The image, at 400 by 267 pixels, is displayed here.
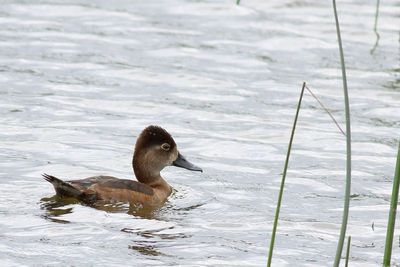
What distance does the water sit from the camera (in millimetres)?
8969

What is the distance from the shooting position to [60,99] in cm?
1395

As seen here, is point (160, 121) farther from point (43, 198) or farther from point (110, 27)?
point (110, 27)

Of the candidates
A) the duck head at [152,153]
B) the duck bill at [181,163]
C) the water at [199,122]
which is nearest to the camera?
the water at [199,122]

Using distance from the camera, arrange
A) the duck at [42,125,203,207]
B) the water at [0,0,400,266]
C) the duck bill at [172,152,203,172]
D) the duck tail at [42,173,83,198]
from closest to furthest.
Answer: the water at [0,0,400,266], the duck tail at [42,173,83,198], the duck at [42,125,203,207], the duck bill at [172,152,203,172]

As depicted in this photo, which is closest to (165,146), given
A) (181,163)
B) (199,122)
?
(181,163)

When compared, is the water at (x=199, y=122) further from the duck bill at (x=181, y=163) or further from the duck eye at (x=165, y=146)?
→ the duck eye at (x=165, y=146)

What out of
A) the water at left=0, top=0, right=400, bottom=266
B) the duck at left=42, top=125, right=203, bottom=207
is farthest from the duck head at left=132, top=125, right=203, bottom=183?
the water at left=0, top=0, right=400, bottom=266

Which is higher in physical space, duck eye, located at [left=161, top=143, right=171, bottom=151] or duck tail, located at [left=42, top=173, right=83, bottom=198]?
duck eye, located at [left=161, top=143, right=171, bottom=151]

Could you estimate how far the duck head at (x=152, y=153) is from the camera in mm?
10594

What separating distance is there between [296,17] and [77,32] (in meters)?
3.64

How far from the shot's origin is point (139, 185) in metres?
10.3

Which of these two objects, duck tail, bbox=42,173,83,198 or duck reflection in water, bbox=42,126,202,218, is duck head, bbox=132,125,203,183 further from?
duck tail, bbox=42,173,83,198

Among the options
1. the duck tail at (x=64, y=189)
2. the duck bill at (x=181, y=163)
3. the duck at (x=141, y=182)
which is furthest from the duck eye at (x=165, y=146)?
the duck tail at (x=64, y=189)

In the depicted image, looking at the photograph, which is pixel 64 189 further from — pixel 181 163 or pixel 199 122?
pixel 199 122
